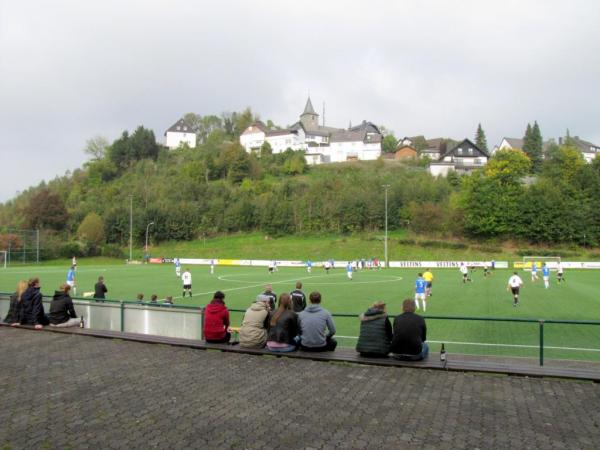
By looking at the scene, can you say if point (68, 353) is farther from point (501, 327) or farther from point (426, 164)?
point (426, 164)

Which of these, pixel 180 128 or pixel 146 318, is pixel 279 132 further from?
pixel 146 318

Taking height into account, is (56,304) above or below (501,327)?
above

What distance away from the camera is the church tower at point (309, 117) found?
161750 mm

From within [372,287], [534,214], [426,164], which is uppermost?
[426,164]

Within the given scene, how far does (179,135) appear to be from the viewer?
524 ft

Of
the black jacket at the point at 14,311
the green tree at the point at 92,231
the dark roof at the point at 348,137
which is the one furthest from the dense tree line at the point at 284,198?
the black jacket at the point at 14,311

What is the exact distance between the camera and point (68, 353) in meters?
11.2

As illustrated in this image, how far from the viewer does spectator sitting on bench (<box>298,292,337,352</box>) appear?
33.9ft

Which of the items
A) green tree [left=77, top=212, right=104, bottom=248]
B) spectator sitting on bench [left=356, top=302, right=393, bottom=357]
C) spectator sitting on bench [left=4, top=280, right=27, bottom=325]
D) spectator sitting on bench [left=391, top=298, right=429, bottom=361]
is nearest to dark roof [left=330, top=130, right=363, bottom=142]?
green tree [left=77, top=212, right=104, bottom=248]

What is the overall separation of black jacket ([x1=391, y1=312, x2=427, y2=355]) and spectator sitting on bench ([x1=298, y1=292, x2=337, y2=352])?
1.39m

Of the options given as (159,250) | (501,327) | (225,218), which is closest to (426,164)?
(225,218)

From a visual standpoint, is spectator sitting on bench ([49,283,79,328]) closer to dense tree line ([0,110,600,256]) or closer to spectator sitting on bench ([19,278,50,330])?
spectator sitting on bench ([19,278,50,330])

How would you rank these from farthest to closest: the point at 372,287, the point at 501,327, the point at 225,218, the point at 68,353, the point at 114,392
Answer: the point at 225,218
the point at 372,287
the point at 501,327
the point at 68,353
the point at 114,392

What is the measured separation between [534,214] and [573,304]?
56.1 m
